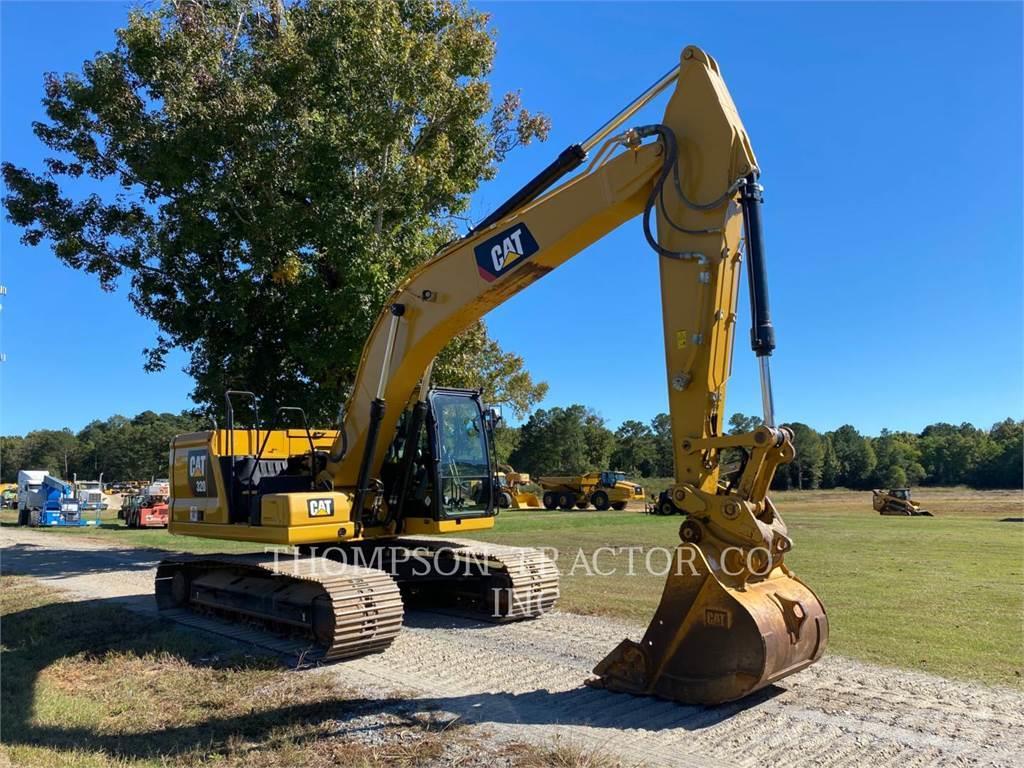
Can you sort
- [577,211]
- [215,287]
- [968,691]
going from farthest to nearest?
[215,287], [577,211], [968,691]

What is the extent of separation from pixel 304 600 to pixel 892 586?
29.4 feet

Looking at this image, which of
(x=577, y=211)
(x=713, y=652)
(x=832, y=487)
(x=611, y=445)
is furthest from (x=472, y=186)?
(x=832, y=487)

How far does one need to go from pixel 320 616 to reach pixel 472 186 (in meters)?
11.3

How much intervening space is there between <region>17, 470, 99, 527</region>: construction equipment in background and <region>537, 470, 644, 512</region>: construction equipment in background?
22616 millimetres

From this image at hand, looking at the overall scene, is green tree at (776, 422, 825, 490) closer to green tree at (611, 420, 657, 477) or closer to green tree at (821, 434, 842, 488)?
green tree at (821, 434, 842, 488)

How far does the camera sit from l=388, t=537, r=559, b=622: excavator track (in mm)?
9664

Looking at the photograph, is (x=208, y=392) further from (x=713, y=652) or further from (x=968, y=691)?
(x=968, y=691)

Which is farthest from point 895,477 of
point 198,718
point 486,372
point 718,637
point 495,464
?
point 198,718

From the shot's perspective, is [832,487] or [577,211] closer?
[577,211]

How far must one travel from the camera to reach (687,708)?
237 inches

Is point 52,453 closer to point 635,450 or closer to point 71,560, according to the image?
point 635,450

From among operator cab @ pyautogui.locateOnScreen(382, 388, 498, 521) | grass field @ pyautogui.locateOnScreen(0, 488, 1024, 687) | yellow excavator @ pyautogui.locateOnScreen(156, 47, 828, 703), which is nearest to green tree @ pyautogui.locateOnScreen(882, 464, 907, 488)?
grass field @ pyautogui.locateOnScreen(0, 488, 1024, 687)

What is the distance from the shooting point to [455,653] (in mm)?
8156

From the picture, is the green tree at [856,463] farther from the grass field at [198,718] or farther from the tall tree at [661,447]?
the grass field at [198,718]
